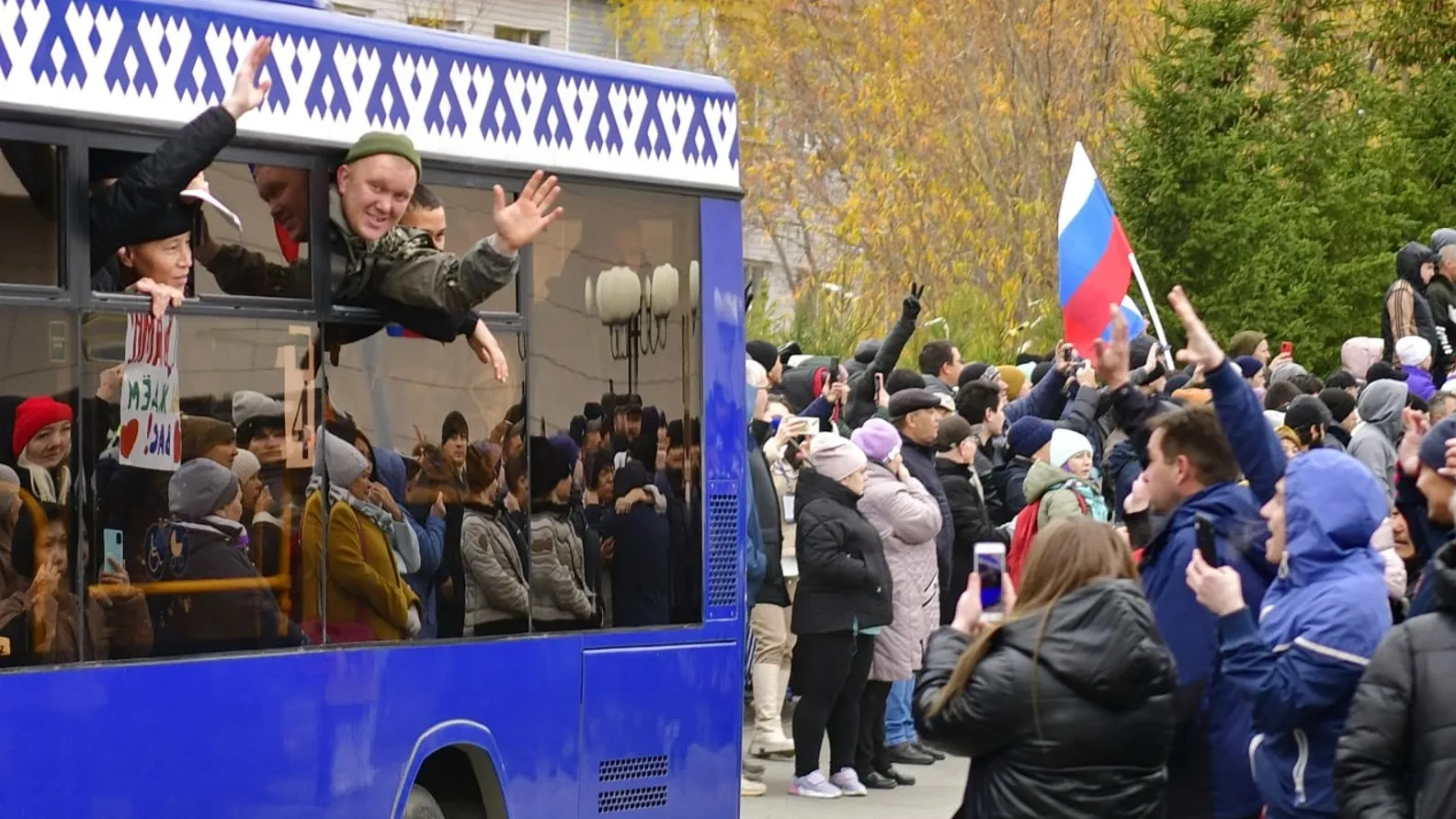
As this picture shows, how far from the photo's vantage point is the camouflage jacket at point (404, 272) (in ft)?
24.7

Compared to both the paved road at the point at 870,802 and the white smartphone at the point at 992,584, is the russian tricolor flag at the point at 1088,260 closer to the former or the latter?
the paved road at the point at 870,802

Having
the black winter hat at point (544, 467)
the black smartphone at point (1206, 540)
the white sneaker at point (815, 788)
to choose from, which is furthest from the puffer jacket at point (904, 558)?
the black smartphone at point (1206, 540)

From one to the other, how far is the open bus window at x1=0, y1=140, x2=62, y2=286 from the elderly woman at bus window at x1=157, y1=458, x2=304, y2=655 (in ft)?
2.39

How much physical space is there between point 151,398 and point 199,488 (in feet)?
1.07

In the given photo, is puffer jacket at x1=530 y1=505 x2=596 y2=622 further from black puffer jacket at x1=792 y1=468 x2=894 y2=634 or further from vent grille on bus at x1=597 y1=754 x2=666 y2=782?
black puffer jacket at x1=792 y1=468 x2=894 y2=634

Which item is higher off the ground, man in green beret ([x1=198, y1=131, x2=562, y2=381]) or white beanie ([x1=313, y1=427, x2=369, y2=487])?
man in green beret ([x1=198, y1=131, x2=562, y2=381])

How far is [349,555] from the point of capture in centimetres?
760

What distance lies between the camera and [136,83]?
6.92 metres

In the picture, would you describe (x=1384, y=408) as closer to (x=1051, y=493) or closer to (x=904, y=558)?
(x=904, y=558)

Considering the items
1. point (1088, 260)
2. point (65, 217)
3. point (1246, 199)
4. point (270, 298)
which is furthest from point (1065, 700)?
point (1246, 199)

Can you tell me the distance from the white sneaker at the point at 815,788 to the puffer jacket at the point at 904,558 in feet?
2.23

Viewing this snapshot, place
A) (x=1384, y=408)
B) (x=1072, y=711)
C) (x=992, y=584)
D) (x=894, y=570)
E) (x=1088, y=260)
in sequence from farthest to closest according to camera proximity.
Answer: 1. (x=1088, y=260)
2. (x=1384, y=408)
3. (x=894, y=570)
4. (x=992, y=584)
5. (x=1072, y=711)

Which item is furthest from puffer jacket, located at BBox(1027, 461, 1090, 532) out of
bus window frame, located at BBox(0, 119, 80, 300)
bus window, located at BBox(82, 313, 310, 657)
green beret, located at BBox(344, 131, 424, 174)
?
bus window frame, located at BBox(0, 119, 80, 300)

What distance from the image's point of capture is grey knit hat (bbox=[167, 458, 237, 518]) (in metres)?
7.01
